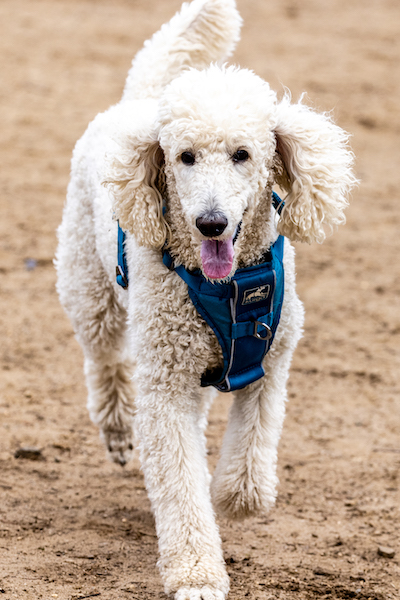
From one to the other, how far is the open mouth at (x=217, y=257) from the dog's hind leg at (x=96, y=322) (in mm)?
1170

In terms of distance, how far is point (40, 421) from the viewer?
16.1ft

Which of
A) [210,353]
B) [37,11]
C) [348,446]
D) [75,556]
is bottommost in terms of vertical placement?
[75,556]

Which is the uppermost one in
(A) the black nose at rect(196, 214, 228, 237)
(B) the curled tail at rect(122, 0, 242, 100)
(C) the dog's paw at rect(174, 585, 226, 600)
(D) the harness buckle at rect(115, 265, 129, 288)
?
(B) the curled tail at rect(122, 0, 242, 100)

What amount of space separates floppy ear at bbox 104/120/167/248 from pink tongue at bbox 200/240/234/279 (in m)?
0.25

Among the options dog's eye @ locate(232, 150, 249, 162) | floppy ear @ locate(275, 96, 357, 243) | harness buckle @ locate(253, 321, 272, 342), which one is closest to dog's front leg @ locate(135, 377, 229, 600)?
harness buckle @ locate(253, 321, 272, 342)

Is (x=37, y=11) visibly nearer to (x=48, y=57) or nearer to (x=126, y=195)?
(x=48, y=57)

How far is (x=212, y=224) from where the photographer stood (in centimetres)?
268

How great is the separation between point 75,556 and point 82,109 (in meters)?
8.12

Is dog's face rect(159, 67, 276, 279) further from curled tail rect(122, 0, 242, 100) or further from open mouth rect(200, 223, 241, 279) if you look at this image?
curled tail rect(122, 0, 242, 100)

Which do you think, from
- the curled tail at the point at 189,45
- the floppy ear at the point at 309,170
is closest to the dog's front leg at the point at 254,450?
the floppy ear at the point at 309,170

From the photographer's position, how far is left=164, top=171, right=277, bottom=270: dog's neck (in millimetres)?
3015

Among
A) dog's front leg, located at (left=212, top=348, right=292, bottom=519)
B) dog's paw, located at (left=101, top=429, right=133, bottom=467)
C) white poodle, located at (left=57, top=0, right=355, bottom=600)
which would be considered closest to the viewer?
white poodle, located at (left=57, top=0, right=355, bottom=600)

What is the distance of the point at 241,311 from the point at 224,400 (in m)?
2.47

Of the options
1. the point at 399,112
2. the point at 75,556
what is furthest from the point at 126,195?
the point at 399,112
